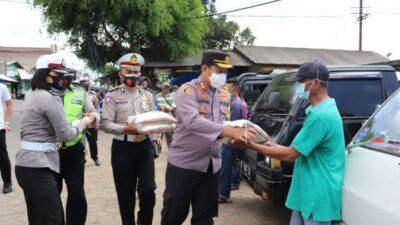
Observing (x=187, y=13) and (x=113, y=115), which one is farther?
(x=187, y=13)

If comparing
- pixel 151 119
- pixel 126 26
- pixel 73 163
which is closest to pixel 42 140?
pixel 73 163

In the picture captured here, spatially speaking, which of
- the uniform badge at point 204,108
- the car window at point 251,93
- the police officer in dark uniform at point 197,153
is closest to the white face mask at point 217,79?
the police officer in dark uniform at point 197,153

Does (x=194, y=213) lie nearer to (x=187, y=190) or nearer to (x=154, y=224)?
(x=187, y=190)

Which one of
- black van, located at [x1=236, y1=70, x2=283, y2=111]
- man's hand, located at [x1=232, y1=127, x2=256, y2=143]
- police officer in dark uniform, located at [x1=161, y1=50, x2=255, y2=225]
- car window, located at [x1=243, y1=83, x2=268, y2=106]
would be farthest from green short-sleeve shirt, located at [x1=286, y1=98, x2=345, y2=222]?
car window, located at [x1=243, y1=83, x2=268, y2=106]

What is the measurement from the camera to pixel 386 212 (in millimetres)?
2031

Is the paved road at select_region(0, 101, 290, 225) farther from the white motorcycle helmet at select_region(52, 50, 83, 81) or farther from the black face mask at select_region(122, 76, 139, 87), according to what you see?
the white motorcycle helmet at select_region(52, 50, 83, 81)

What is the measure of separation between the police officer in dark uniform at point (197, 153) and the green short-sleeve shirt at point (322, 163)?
0.84 metres

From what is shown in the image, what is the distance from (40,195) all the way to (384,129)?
2.63m

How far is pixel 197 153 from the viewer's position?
3459mm

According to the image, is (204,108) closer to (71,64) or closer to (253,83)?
(71,64)

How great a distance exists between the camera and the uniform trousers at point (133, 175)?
14.5 feet

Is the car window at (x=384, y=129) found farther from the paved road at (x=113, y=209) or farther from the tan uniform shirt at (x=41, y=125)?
the paved road at (x=113, y=209)

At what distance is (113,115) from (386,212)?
10.1 ft

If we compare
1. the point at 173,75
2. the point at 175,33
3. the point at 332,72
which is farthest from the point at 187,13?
the point at 332,72
